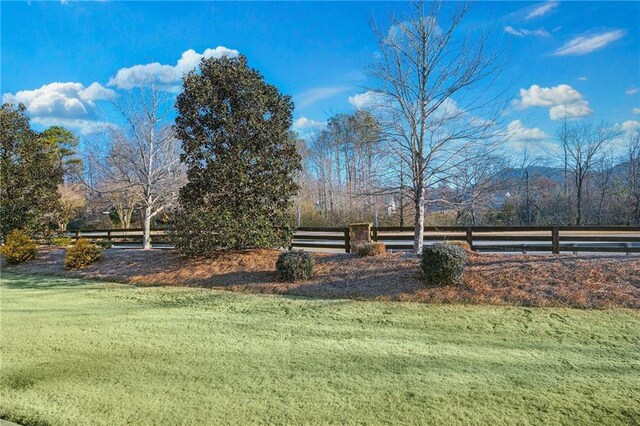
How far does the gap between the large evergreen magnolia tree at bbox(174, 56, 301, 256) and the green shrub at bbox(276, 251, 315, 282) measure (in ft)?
7.42

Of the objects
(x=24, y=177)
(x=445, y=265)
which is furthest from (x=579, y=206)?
(x=24, y=177)

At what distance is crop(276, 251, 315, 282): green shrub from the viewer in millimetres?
8039

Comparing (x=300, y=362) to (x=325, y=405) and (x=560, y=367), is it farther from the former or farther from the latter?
(x=560, y=367)

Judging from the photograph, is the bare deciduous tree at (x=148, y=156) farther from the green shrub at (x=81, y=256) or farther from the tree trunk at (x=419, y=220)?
the tree trunk at (x=419, y=220)

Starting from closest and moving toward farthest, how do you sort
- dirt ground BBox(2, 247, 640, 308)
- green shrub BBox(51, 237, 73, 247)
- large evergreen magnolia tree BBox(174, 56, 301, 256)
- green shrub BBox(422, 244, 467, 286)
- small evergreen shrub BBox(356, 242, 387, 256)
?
1. dirt ground BBox(2, 247, 640, 308)
2. green shrub BBox(422, 244, 467, 286)
3. small evergreen shrub BBox(356, 242, 387, 256)
4. large evergreen magnolia tree BBox(174, 56, 301, 256)
5. green shrub BBox(51, 237, 73, 247)

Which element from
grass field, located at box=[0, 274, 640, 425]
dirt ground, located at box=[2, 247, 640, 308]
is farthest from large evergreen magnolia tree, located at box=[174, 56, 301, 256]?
grass field, located at box=[0, 274, 640, 425]

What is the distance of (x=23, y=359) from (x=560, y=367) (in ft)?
19.1

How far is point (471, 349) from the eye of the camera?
4.45 metres

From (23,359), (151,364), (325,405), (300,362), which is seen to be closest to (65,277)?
(23,359)

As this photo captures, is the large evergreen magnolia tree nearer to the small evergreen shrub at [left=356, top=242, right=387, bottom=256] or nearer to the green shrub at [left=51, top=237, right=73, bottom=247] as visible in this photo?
the small evergreen shrub at [left=356, top=242, right=387, bottom=256]

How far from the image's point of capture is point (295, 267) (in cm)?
802

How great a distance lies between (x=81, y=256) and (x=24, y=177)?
18.8 feet

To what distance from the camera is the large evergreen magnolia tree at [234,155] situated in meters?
10.2

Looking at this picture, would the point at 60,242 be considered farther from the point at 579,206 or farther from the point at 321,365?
the point at 579,206
